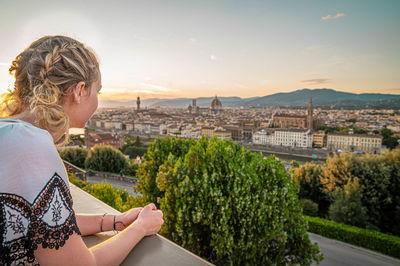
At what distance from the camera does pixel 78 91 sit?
636mm

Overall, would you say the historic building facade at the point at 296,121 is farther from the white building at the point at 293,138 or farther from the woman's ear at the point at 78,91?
the woman's ear at the point at 78,91

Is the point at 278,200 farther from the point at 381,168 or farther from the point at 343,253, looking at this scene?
the point at 381,168

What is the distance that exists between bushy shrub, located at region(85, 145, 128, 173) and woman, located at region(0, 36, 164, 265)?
12911 mm

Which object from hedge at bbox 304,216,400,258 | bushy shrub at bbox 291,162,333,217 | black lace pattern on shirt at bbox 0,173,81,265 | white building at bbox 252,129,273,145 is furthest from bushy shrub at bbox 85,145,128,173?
white building at bbox 252,129,273,145

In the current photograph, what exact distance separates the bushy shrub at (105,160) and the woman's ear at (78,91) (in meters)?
13.0

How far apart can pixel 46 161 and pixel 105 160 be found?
13.2m

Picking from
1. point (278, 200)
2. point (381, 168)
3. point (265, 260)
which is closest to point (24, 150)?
point (278, 200)

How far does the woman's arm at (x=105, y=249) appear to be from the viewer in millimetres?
481

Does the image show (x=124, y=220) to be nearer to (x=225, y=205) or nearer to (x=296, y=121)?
(x=225, y=205)

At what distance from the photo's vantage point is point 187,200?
2.50 meters

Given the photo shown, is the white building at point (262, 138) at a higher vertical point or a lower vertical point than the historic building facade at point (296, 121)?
lower

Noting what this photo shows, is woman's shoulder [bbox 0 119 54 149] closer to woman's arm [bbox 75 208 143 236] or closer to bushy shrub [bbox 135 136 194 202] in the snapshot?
woman's arm [bbox 75 208 143 236]

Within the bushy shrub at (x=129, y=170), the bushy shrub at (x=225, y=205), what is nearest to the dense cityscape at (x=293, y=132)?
the bushy shrub at (x=129, y=170)

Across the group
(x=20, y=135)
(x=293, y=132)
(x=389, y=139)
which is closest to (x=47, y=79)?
(x=20, y=135)
